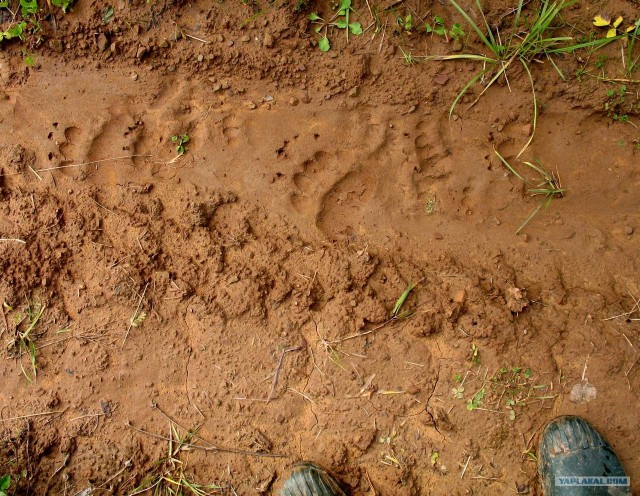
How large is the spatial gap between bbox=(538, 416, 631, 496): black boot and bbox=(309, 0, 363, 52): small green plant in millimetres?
2174

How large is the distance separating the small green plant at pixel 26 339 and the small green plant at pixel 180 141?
1058 millimetres

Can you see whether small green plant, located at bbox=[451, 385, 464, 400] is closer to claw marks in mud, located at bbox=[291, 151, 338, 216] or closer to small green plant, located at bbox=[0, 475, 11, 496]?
claw marks in mud, located at bbox=[291, 151, 338, 216]

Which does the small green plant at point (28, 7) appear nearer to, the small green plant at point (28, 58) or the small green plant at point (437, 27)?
the small green plant at point (28, 58)

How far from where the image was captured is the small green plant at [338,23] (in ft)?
8.43

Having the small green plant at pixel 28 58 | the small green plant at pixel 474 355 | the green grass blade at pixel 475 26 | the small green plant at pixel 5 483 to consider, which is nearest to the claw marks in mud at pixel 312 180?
the green grass blade at pixel 475 26

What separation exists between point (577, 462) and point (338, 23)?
2.46 meters

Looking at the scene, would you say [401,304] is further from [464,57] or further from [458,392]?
[464,57]

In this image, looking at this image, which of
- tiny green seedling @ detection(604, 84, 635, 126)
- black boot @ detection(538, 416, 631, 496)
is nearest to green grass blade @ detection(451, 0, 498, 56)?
tiny green seedling @ detection(604, 84, 635, 126)

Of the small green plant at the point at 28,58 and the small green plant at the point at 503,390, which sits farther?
the small green plant at the point at 28,58

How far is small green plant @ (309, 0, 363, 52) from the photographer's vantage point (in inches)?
101

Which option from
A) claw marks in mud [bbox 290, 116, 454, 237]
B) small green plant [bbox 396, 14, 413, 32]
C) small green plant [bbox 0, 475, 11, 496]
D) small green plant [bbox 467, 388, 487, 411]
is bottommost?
small green plant [bbox 0, 475, 11, 496]

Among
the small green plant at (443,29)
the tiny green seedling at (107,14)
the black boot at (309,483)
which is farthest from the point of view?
the tiny green seedling at (107,14)

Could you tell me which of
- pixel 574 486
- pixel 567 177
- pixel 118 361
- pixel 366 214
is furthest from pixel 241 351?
pixel 567 177

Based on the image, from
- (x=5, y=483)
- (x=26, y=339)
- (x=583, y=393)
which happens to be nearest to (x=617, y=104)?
(x=583, y=393)
